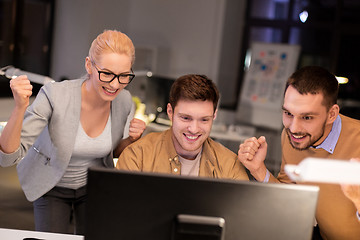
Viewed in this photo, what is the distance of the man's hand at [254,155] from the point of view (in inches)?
78.7

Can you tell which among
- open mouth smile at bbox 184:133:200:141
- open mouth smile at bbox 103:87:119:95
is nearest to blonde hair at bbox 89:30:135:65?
open mouth smile at bbox 103:87:119:95

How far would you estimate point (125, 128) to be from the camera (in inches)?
105

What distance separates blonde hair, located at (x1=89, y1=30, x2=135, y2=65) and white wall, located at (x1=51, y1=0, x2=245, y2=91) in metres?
4.78

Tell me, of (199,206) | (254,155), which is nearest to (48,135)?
(254,155)

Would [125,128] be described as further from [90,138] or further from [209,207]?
[209,207]

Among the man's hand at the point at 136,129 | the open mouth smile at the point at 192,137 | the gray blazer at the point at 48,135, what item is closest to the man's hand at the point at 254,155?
the open mouth smile at the point at 192,137

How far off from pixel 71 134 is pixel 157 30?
227 inches

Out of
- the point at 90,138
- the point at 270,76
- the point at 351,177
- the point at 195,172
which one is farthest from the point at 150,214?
the point at 270,76

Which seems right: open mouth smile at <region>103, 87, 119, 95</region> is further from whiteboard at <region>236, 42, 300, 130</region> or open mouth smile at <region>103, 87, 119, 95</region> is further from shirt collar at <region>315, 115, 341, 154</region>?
whiteboard at <region>236, 42, 300, 130</region>

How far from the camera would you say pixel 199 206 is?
49.6 inches

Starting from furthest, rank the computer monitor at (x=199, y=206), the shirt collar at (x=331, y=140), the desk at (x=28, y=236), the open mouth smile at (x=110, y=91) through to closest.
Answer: the open mouth smile at (x=110, y=91)
the shirt collar at (x=331, y=140)
the desk at (x=28, y=236)
the computer monitor at (x=199, y=206)

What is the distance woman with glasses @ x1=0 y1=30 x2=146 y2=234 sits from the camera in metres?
2.13

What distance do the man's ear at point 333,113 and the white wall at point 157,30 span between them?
523 cm

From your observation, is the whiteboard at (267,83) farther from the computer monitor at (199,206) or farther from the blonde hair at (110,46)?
the computer monitor at (199,206)
